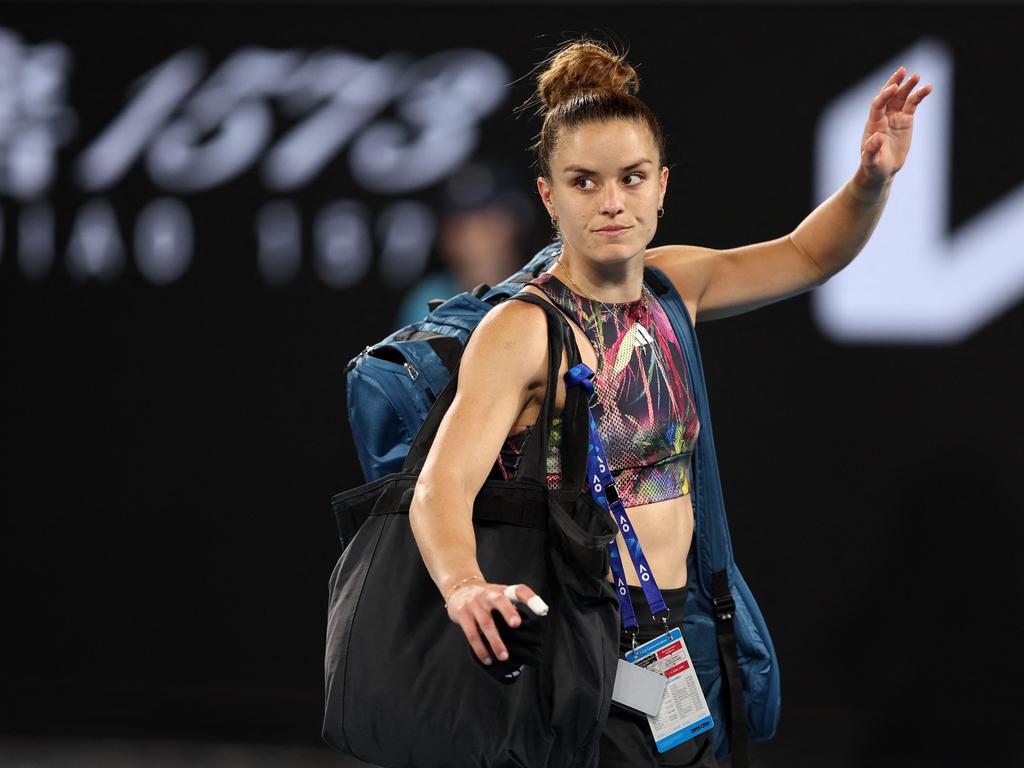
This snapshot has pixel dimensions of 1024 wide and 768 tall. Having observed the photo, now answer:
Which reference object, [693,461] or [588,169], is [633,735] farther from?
[588,169]

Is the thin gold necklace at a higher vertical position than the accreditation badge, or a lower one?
higher

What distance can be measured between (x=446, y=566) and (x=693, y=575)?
2.17 feet

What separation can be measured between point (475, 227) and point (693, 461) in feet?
7.56

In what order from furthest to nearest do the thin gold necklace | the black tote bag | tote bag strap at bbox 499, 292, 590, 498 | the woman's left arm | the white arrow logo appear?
the white arrow logo, the woman's left arm, the thin gold necklace, tote bag strap at bbox 499, 292, 590, 498, the black tote bag

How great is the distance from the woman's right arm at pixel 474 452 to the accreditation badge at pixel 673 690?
16.1 inches

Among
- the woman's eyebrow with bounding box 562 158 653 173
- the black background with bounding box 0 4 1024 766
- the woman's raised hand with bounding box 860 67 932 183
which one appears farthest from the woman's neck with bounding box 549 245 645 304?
the black background with bounding box 0 4 1024 766

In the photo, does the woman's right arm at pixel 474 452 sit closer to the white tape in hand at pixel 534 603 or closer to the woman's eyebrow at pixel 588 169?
the white tape in hand at pixel 534 603

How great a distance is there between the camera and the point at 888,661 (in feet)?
14.4

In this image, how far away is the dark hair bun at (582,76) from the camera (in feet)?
7.44

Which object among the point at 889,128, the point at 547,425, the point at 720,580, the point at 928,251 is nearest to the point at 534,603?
the point at 547,425

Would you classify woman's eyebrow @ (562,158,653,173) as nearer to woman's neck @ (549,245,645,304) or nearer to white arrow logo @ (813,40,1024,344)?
woman's neck @ (549,245,645,304)

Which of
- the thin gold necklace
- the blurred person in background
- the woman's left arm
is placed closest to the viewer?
the thin gold necklace

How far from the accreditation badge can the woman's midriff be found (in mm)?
98

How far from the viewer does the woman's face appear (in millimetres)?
2127
